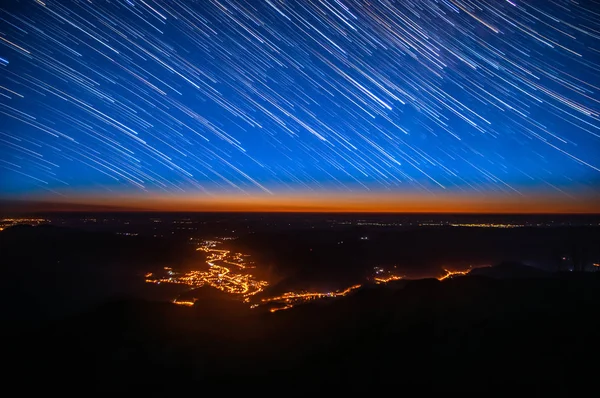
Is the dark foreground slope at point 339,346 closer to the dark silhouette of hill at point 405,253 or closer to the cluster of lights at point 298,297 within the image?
the cluster of lights at point 298,297

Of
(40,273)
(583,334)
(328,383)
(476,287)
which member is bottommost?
(328,383)

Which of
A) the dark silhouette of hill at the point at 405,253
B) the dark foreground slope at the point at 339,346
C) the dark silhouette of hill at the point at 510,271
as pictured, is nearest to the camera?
the dark foreground slope at the point at 339,346

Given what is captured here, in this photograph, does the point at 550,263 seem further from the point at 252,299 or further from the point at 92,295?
the point at 92,295

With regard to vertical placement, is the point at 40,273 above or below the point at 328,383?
above

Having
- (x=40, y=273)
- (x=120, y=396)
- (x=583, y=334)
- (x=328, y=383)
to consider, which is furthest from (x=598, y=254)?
(x=40, y=273)

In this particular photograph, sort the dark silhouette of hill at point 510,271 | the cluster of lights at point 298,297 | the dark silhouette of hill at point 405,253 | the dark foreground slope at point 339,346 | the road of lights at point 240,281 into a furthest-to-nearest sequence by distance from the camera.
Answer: the dark silhouette of hill at point 405,253, the dark silhouette of hill at point 510,271, the road of lights at point 240,281, the cluster of lights at point 298,297, the dark foreground slope at point 339,346

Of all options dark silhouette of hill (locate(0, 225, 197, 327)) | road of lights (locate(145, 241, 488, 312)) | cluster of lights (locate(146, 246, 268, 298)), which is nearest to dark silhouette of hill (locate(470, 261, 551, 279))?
road of lights (locate(145, 241, 488, 312))

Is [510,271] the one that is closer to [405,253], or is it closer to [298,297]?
[298,297]

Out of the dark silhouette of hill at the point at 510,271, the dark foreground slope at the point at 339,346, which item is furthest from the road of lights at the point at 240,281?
the dark foreground slope at the point at 339,346
